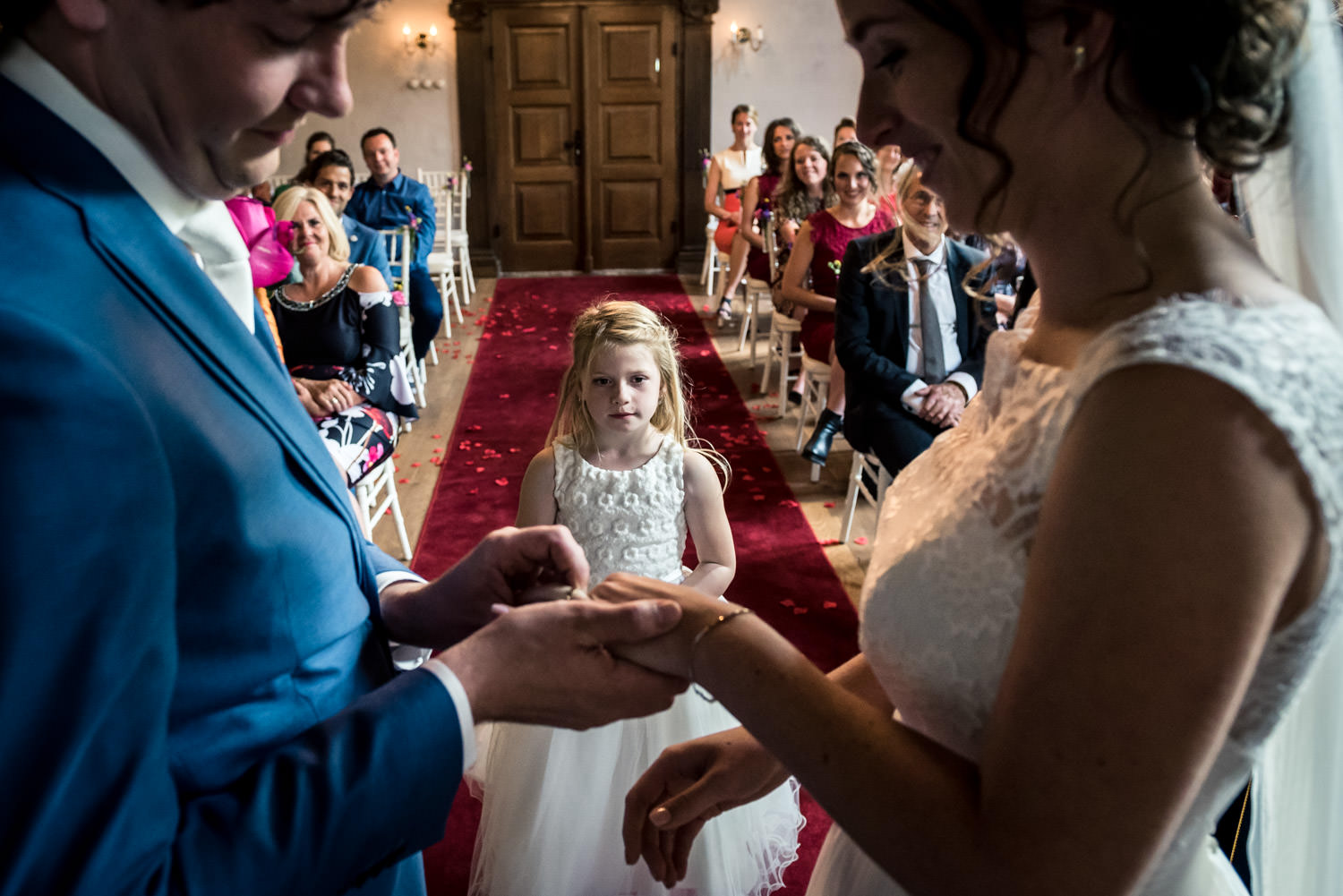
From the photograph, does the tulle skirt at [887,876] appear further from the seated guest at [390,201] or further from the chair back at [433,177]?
the chair back at [433,177]

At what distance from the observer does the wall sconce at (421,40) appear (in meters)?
10.6

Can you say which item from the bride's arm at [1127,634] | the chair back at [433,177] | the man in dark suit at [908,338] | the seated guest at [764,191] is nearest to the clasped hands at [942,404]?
the man in dark suit at [908,338]

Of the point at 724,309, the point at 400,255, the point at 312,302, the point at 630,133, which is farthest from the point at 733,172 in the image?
the point at 312,302

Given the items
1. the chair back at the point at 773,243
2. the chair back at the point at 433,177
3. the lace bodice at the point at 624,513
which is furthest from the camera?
the chair back at the point at 433,177

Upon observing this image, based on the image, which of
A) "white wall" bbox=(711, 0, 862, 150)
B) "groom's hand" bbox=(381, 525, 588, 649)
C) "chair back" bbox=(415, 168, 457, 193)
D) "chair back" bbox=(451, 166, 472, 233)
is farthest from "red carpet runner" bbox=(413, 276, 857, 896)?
"white wall" bbox=(711, 0, 862, 150)

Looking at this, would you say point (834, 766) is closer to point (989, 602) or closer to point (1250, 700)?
point (989, 602)

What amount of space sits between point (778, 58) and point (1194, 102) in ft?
36.0

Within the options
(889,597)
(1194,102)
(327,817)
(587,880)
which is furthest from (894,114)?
(587,880)

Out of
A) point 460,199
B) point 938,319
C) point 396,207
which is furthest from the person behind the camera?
point 460,199

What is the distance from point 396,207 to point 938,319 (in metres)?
4.56

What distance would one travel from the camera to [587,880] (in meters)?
2.19

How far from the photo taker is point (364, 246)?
16.2ft

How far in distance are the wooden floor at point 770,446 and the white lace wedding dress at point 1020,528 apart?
110 inches

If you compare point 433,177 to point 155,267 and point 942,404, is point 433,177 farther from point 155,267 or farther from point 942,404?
point 155,267
